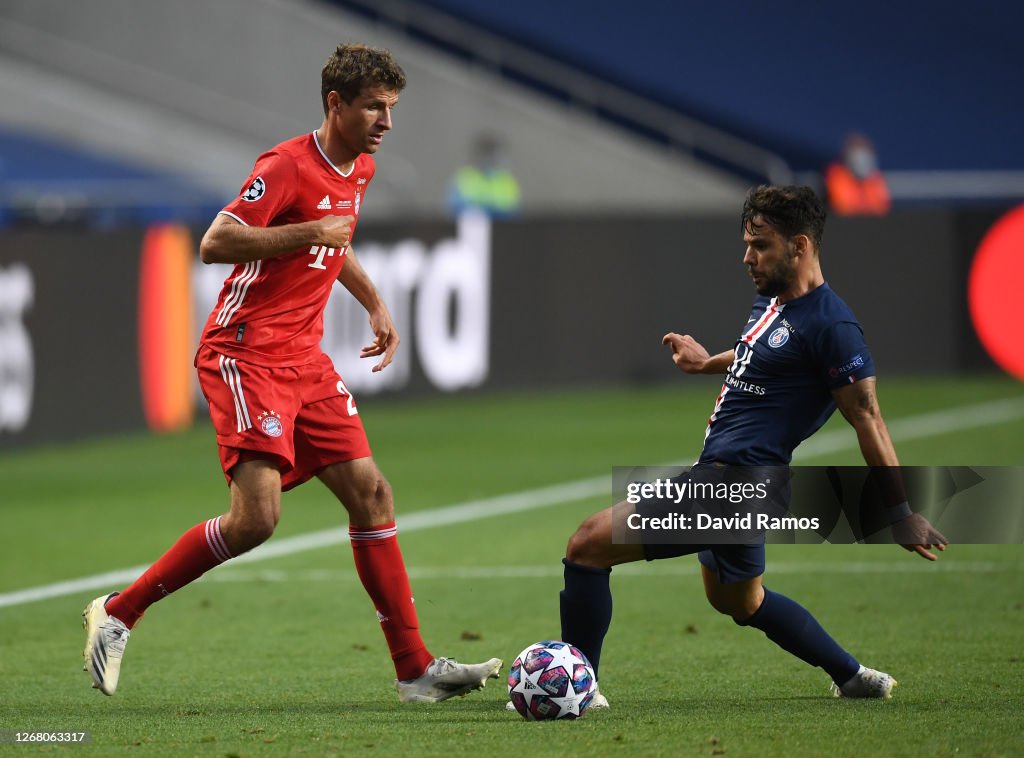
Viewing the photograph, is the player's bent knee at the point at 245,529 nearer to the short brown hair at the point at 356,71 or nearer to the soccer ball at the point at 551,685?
the soccer ball at the point at 551,685

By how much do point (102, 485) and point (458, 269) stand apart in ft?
18.9

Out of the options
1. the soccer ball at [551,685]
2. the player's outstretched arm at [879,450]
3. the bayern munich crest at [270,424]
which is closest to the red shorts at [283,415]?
the bayern munich crest at [270,424]

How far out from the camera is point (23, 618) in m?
7.78

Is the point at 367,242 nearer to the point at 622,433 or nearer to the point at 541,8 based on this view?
the point at 622,433

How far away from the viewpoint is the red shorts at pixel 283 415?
5777 millimetres

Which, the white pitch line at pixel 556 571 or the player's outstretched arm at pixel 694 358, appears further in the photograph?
the white pitch line at pixel 556 571

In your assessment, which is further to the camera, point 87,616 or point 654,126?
point 654,126

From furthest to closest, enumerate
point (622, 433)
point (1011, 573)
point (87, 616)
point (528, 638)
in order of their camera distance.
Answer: point (622, 433) → point (1011, 573) → point (528, 638) → point (87, 616)

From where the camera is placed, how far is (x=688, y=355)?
5.91 m

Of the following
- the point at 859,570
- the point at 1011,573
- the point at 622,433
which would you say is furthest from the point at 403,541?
the point at 622,433

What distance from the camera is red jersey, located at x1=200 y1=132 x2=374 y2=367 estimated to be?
5848 millimetres

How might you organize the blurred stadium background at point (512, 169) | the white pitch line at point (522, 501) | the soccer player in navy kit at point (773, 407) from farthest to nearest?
the blurred stadium background at point (512, 169) < the white pitch line at point (522, 501) < the soccer player in navy kit at point (773, 407)

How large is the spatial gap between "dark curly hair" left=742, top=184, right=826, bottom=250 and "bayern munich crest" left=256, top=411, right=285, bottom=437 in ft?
5.44

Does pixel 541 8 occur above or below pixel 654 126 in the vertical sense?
above
